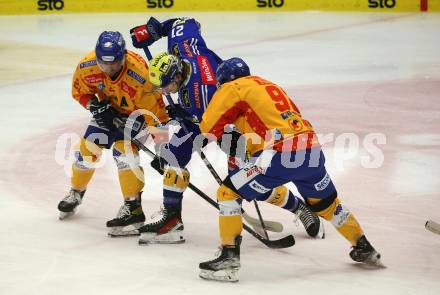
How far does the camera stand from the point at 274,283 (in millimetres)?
5277

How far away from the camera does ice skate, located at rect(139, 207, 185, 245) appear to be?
6.01 m

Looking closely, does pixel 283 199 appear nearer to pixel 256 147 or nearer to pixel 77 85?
pixel 256 147

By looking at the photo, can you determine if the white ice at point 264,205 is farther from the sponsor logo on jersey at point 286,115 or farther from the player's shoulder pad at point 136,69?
the player's shoulder pad at point 136,69

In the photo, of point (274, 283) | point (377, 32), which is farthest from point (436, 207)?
point (377, 32)

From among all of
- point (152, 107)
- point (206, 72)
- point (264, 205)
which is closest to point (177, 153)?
point (152, 107)

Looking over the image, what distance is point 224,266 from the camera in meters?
5.29

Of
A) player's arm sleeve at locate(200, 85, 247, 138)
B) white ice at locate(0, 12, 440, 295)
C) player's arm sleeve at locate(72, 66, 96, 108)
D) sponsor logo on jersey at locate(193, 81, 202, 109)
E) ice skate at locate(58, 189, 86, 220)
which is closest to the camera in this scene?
player's arm sleeve at locate(200, 85, 247, 138)

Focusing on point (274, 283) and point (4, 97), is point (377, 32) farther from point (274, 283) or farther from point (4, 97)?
point (274, 283)

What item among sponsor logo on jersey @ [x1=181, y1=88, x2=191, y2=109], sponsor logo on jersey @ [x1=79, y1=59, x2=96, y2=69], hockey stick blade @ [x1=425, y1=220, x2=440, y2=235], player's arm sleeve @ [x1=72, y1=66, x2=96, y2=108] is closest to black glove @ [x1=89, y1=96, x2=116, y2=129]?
player's arm sleeve @ [x1=72, y1=66, x2=96, y2=108]

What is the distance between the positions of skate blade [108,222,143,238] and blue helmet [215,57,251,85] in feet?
4.15

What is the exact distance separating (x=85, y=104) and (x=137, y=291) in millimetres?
1590

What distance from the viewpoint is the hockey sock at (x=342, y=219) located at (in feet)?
18.1

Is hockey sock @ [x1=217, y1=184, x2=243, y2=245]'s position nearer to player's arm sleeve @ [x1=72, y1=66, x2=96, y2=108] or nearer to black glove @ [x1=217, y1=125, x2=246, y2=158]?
black glove @ [x1=217, y1=125, x2=246, y2=158]

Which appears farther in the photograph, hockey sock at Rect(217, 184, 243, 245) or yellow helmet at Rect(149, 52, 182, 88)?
yellow helmet at Rect(149, 52, 182, 88)
